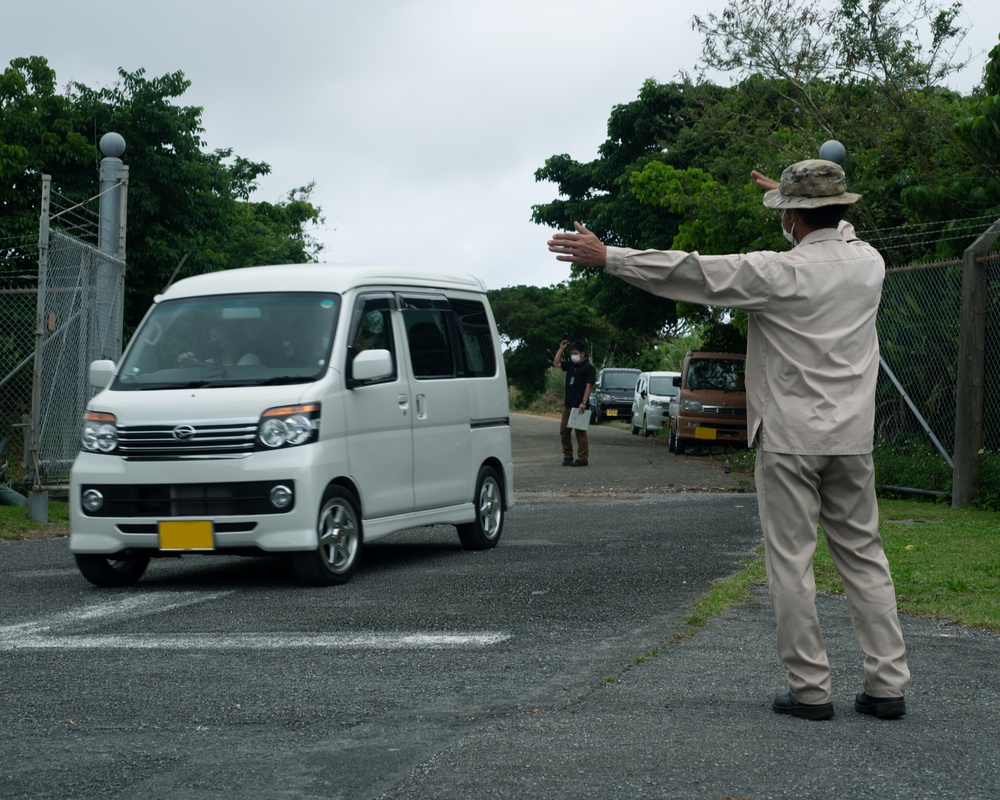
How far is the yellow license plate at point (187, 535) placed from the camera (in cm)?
843

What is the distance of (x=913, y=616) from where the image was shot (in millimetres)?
7332

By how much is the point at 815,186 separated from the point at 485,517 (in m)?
6.20

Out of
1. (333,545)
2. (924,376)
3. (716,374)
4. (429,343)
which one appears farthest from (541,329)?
(333,545)

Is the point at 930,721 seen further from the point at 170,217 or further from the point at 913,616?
the point at 170,217

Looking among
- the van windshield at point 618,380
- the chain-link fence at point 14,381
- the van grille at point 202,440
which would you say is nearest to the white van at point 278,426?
the van grille at point 202,440

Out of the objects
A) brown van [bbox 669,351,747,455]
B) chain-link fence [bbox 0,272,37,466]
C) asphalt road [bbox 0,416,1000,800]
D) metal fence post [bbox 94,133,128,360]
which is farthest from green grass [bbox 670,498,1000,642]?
brown van [bbox 669,351,747,455]

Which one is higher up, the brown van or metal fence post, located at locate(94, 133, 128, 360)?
metal fence post, located at locate(94, 133, 128, 360)

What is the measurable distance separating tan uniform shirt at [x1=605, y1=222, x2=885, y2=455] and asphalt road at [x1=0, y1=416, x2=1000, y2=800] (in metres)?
1.02

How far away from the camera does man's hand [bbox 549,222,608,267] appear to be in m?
5.17

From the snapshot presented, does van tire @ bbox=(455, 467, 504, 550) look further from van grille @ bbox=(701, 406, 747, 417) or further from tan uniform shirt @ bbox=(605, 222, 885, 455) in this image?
van grille @ bbox=(701, 406, 747, 417)

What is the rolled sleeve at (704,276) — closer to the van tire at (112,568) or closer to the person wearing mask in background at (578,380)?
the van tire at (112,568)

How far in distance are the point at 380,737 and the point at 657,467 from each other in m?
17.5

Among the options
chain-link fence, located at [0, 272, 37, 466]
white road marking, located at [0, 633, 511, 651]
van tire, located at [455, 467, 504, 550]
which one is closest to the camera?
white road marking, located at [0, 633, 511, 651]

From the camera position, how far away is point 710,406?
2569 cm
